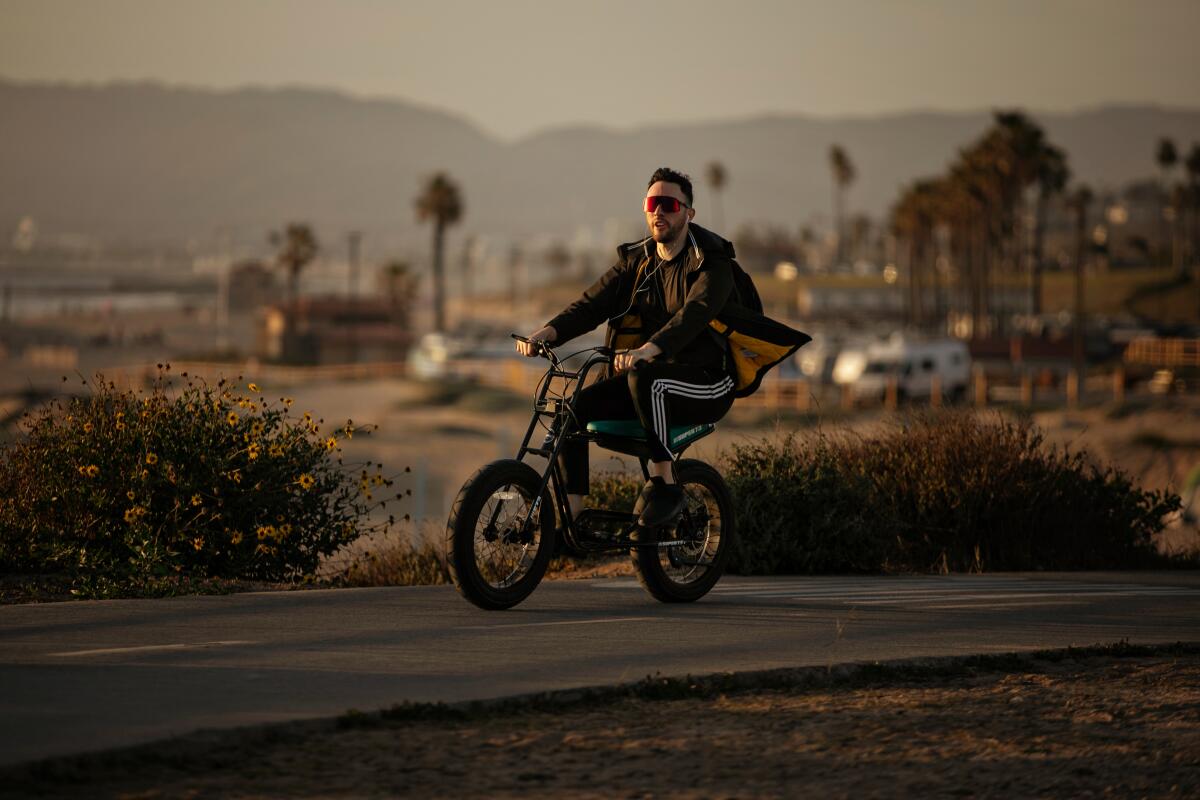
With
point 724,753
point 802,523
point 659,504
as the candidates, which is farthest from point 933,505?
point 724,753

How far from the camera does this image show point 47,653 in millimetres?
6629

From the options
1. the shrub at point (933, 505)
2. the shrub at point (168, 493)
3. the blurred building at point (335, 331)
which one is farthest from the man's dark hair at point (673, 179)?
the blurred building at point (335, 331)

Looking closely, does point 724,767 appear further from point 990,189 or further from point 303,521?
point 990,189

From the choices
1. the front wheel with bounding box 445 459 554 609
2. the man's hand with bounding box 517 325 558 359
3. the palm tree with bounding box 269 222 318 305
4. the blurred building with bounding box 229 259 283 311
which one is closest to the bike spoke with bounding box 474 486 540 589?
the front wheel with bounding box 445 459 554 609

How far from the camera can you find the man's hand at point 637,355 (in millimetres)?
7961

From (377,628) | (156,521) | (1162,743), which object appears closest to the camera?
(1162,743)

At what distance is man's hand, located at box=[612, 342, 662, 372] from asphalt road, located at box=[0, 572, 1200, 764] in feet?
4.11

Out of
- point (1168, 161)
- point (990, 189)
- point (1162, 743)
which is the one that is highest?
point (1168, 161)

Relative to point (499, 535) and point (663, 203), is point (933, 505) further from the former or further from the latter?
point (499, 535)

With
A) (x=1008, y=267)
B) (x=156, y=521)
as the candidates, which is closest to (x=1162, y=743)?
(x=156, y=521)

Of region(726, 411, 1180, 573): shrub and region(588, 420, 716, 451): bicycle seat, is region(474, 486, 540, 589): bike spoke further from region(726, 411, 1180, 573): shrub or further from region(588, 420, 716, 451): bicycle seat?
region(726, 411, 1180, 573): shrub

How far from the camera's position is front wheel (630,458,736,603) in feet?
27.9

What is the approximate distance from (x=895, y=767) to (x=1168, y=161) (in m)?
167

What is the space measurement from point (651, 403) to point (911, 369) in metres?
51.2
